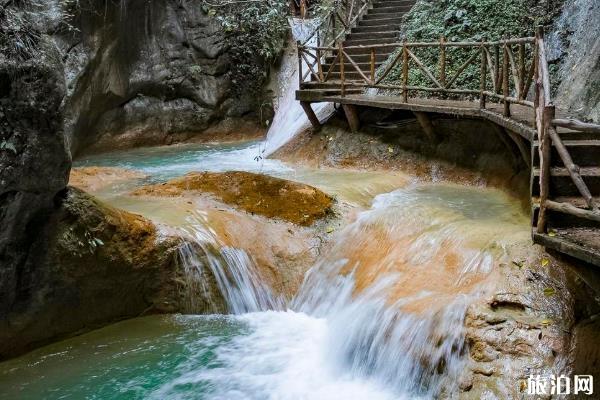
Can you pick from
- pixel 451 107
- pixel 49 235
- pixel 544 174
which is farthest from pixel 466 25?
pixel 49 235

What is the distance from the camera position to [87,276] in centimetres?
612

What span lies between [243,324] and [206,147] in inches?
342

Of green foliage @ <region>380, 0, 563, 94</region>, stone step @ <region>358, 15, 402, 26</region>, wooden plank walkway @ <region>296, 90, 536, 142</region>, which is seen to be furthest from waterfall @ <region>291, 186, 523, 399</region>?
stone step @ <region>358, 15, 402, 26</region>

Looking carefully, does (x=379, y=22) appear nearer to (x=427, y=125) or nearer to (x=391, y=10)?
(x=391, y=10)

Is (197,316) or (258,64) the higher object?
(258,64)

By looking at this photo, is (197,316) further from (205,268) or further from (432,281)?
(432,281)

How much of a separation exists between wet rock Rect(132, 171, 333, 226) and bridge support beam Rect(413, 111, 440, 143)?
269 centimetres

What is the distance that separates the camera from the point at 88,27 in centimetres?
1264

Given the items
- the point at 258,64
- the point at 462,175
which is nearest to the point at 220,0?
the point at 258,64

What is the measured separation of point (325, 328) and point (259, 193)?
8.42ft

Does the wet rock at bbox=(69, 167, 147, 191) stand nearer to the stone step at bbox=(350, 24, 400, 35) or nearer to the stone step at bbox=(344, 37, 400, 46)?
the stone step at bbox=(344, 37, 400, 46)

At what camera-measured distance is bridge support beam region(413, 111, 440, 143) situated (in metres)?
9.46

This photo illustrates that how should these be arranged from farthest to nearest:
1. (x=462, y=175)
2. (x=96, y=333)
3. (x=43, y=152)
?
(x=462, y=175)
(x=96, y=333)
(x=43, y=152)

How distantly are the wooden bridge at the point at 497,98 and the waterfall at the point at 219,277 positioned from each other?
10.9 feet
